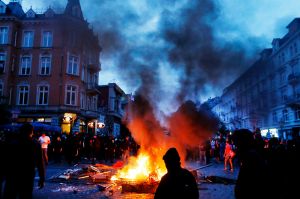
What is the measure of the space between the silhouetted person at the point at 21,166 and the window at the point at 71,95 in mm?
29638

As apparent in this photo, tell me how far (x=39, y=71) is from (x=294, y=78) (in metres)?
34.9

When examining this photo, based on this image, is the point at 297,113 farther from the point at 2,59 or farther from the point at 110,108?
the point at 2,59

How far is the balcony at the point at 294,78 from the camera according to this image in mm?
42222

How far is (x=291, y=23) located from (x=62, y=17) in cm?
3453

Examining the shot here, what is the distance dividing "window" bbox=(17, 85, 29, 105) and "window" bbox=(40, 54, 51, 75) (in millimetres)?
2689

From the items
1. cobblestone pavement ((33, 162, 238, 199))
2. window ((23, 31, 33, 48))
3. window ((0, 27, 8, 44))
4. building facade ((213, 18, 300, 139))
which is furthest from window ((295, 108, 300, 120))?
window ((0, 27, 8, 44))

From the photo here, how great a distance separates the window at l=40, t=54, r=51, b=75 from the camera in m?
35.7

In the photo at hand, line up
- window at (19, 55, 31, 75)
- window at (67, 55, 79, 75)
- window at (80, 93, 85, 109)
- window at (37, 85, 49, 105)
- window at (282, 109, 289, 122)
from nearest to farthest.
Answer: window at (37, 85, 49, 105)
window at (67, 55, 79, 75)
window at (19, 55, 31, 75)
window at (80, 93, 85, 109)
window at (282, 109, 289, 122)

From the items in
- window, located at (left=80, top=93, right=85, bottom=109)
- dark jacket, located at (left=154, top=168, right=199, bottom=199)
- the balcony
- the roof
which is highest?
the roof

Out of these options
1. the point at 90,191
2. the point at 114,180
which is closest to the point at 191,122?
the point at 114,180

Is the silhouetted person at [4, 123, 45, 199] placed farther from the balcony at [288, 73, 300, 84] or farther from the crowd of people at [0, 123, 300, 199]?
the balcony at [288, 73, 300, 84]

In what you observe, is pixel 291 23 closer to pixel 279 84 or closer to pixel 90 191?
pixel 279 84

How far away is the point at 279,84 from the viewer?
45.3 m

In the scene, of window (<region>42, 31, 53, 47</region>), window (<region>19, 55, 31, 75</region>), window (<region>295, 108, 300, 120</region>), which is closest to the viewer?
window (<region>42, 31, 53, 47</region>)
